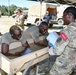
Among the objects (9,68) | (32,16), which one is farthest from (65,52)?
(32,16)

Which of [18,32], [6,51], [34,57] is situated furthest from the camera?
[18,32]

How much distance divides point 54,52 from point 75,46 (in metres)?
0.27

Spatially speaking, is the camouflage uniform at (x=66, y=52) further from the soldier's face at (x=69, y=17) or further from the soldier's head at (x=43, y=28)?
the soldier's head at (x=43, y=28)

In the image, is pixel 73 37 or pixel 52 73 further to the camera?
pixel 52 73

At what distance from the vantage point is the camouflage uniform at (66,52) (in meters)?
2.29

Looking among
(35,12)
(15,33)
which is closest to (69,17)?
(15,33)

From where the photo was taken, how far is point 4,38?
2982mm

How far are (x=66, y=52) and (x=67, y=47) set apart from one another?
0.25 feet

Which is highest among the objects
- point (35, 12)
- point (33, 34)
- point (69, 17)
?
point (69, 17)

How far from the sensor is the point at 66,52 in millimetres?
2408

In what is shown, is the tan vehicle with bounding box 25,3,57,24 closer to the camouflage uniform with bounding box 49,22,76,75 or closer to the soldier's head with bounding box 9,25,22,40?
the soldier's head with bounding box 9,25,22,40

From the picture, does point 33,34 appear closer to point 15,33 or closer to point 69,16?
point 15,33

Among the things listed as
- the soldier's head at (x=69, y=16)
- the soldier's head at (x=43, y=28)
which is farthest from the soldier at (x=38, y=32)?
the soldier's head at (x=69, y=16)

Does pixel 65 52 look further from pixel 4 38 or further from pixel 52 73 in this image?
pixel 4 38
